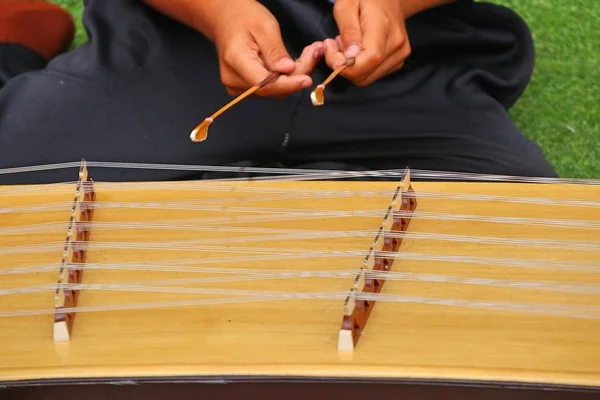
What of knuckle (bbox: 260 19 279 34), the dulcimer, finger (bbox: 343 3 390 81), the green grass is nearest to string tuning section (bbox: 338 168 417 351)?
the dulcimer

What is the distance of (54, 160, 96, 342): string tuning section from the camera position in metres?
1.03

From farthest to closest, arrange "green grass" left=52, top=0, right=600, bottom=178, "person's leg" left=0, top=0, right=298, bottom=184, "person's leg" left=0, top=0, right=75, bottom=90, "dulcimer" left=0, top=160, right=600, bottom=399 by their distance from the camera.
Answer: "green grass" left=52, top=0, right=600, bottom=178 < "person's leg" left=0, top=0, right=75, bottom=90 < "person's leg" left=0, top=0, right=298, bottom=184 < "dulcimer" left=0, top=160, right=600, bottom=399

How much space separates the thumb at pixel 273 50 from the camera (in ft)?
4.04

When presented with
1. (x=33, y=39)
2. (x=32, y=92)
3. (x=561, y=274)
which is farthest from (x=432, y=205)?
(x=33, y=39)

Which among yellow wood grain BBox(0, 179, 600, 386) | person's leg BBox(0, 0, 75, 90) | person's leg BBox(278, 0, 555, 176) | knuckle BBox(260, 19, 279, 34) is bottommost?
yellow wood grain BBox(0, 179, 600, 386)

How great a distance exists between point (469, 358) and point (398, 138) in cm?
63

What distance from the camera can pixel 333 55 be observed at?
125 centimetres

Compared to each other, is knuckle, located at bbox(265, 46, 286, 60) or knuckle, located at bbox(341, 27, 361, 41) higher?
knuckle, located at bbox(341, 27, 361, 41)

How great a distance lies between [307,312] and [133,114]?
630mm

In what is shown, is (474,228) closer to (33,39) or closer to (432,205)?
(432,205)

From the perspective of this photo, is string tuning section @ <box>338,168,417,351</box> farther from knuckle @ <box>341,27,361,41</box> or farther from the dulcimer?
knuckle @ <box>341,27,361,41</box>

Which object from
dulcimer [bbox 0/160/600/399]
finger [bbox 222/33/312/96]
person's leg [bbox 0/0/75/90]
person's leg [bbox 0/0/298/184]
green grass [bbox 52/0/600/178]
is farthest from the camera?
green grass [bbox 52/0/600/178]

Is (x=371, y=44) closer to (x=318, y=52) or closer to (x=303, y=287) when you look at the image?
(x=318, y=52)

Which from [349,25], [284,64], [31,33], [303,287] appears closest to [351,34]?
[349,25]
